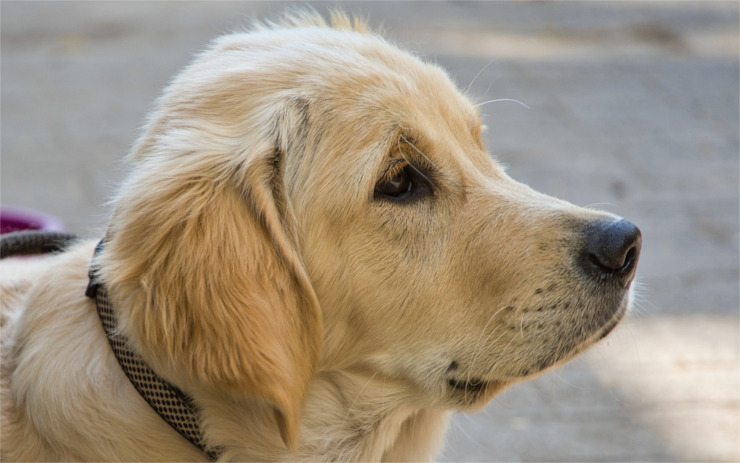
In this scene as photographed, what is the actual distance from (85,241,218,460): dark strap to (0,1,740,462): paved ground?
61 cm

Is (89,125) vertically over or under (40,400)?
under

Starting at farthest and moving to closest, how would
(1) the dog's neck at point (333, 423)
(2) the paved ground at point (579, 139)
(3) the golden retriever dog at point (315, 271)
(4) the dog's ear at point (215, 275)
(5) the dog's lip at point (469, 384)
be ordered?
(2) the paved ground at point (579, 139) < (5) the dog's lip at point (469, 384) < (1) the dog's neck at point (333, 423) < (3) the golden retriever dog at point (315, 271) < (4) the dog's ear at point (215, 275)

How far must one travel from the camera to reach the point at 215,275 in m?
2.13

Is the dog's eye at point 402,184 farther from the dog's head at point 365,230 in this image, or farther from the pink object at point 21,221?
the pink object at point 21,221

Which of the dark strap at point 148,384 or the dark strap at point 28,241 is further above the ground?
the dark strap at point 148,384

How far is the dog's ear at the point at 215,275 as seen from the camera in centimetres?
210

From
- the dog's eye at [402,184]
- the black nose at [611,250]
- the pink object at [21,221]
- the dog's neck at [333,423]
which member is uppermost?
the dog's eye at [402,184]

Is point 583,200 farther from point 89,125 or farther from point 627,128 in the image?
point 89,125

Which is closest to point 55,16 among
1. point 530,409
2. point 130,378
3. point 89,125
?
point 89,125

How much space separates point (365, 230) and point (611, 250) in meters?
0.69

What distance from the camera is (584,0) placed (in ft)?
32.8

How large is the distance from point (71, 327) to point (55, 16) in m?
8.19

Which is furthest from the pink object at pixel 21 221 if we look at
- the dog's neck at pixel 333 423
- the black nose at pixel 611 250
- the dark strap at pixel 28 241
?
the black nose at pixel 611 250

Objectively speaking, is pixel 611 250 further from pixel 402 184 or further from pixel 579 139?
pixel 579 139
